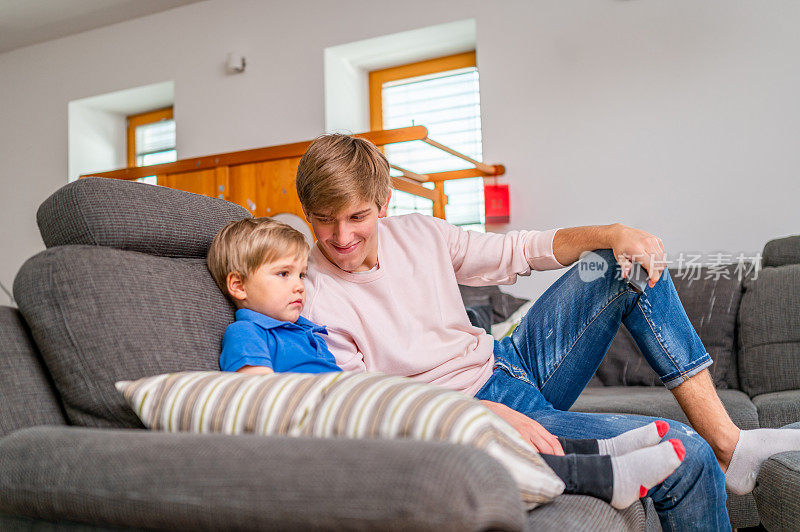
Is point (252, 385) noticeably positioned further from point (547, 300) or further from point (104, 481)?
point (547, 300)

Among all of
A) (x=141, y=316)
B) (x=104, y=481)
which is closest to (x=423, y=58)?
(x=141, y=316)

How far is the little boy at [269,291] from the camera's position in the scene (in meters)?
1.29

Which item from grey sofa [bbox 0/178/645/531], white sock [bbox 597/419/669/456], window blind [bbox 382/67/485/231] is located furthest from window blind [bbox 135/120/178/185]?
white sock [bbox 597/419/669/456]

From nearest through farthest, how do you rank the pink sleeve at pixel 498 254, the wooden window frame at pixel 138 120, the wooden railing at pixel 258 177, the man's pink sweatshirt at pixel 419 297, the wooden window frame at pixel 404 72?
the man's pink sweatshirt at pixel 419 297, the pink sleeve at pixel 498 254, the wooden railing at pixel 258 177, the wooden window frame at pixel 404 72, the wooden window frame at pixel 138 120

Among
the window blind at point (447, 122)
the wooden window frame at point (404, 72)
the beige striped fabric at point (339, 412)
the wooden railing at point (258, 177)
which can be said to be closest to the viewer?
the beige striped fabric at point (339, 412)

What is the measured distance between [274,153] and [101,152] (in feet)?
8.66

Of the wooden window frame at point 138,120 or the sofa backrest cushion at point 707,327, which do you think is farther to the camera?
the wooden window frame at point 138,120

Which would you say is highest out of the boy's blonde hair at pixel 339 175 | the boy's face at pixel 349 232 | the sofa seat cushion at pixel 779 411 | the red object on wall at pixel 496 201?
the red object on wall at pixel 496 201

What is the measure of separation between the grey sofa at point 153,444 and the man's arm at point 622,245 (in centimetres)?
42

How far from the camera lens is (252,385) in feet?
3.17

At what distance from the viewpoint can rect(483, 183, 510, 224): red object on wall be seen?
12.6 feet

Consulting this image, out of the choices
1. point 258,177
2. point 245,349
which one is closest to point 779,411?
point 245,349

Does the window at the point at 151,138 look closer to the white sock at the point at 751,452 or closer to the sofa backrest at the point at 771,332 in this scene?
the sofa backrest at the point at 771,332

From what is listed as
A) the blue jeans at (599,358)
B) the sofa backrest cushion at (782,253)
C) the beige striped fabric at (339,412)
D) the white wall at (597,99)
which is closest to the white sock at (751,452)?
the blue jeans at (599,358)
